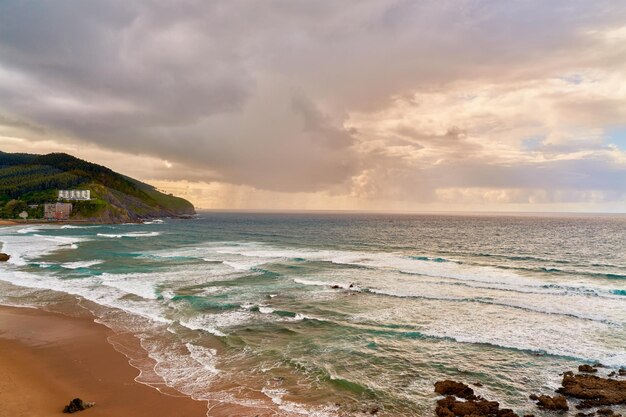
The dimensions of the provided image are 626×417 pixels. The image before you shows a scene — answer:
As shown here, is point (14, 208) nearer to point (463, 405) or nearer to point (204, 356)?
point (204, 356)

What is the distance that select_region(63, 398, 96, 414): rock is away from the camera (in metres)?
17.3

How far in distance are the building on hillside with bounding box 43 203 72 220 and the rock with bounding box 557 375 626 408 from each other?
198373mm

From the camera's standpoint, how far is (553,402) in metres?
18.3

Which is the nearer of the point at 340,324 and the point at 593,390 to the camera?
the point at 593,390

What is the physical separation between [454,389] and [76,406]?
1806cm

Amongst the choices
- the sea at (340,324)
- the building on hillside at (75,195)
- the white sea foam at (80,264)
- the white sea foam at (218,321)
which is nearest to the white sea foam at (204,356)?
the sea at (340,324)

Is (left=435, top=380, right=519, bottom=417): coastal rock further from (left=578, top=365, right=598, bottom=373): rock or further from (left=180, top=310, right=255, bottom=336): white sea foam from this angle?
(left=180, top=310, right=255, bottom=336): white sea foam

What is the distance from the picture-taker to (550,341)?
2692 cm

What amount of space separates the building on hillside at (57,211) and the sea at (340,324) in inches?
5202

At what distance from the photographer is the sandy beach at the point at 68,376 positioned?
17.7 metres

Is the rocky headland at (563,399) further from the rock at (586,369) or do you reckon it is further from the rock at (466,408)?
the rock at (586,369)

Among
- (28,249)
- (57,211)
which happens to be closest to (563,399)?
(28,249)

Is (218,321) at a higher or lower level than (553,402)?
lower

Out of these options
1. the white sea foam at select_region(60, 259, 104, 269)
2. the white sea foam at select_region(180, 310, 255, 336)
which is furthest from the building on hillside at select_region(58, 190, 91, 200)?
the white sea foam at select_region(180, 310, 255, 336)
